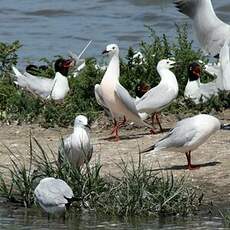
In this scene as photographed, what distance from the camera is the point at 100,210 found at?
943 centimetres

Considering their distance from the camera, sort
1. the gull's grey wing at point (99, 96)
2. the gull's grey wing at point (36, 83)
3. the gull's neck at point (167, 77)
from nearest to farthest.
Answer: the gull's grey wing at point (99, 96)
the gull's neck at point (167, 77)
the gull's grey wing at point (36, 83)

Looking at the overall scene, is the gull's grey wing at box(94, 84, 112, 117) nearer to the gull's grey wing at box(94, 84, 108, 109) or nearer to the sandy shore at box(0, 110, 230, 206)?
the gull's grey wing at box(94, 84, 108, 109)

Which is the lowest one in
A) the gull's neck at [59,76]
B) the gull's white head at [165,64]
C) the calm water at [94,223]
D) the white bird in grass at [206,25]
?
the calm water at [94,223]

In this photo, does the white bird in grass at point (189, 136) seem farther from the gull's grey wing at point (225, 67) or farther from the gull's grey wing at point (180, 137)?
the gull's grey wing at point (225, 67)

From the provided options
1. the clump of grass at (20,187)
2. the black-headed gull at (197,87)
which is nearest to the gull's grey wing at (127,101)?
the black-headed gull at (197,87)

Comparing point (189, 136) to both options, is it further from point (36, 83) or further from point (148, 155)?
point (36, 83)

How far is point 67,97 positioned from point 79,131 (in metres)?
3.58

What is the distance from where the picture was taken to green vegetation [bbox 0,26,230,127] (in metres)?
13.5

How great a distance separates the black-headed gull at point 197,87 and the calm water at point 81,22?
222 inches

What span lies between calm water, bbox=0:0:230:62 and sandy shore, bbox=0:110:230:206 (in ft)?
20.8

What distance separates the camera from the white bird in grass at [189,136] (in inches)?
423

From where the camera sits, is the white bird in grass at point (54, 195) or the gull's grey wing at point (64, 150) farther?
the gull's grey wing at point (64, 150)

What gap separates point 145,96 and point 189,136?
2.22 metres

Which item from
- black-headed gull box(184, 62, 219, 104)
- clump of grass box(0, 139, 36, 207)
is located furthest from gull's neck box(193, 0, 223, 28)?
clump of grass box(0, 139, 36, 207)
